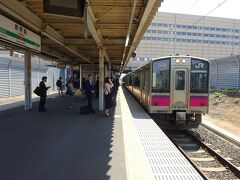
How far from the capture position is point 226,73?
24.8m

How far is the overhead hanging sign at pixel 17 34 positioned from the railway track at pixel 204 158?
578 centimetres

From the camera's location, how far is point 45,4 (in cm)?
503

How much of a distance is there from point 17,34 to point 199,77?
261 inches

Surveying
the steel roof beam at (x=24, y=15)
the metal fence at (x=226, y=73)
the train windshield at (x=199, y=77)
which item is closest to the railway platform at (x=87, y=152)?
the train windshield at (x=199, y=77)

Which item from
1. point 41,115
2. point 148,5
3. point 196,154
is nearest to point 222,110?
point 196,154

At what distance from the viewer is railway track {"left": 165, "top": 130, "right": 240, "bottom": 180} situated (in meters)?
6.86

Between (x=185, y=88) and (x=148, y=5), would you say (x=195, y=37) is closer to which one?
(x=185, y=88)

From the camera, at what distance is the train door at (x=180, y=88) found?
36.1 feet

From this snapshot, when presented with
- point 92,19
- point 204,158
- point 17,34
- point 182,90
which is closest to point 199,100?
point 182,90

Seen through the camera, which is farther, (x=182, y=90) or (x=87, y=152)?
(x=182, y=90)

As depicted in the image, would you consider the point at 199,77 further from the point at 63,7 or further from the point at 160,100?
the point at 63,7

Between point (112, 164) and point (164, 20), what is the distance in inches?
2578

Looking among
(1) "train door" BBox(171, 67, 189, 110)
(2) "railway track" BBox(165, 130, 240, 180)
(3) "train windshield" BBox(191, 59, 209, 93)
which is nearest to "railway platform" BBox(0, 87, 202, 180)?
(2) "railway track" BBox(165, 130, 240, 180)

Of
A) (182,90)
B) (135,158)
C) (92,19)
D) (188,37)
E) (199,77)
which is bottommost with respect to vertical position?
(135,158)
